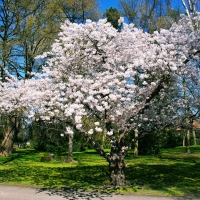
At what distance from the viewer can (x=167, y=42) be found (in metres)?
9.30

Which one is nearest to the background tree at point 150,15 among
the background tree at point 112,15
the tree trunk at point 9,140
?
the background tree at point 112,15

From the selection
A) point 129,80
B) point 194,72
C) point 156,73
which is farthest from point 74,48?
point 194,72

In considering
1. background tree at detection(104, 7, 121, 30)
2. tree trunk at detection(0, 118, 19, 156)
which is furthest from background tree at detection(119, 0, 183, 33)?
tree trunk at detection(0, 118, 19, 156)

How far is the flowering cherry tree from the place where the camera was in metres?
8.77

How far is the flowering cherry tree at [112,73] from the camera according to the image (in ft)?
28.8

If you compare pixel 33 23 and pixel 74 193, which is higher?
pixel 33 23

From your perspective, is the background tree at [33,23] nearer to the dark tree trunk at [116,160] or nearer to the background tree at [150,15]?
the background tree at [150,15]

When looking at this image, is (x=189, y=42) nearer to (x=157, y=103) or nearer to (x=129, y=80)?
(x=129, y=80)

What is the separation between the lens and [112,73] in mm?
9539

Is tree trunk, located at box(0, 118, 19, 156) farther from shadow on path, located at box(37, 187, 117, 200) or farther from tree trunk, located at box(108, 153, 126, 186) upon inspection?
tree trunk, located at box(108, 153, 126, 186)

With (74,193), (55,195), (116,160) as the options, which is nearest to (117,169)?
(116,160)

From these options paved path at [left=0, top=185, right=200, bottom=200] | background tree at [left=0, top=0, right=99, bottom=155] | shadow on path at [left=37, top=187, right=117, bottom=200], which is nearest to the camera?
paved path at [left=0, top=185, right=200, bottom=200]

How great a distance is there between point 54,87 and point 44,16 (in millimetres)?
15097

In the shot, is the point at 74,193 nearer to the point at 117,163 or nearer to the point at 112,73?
the point at 117,163
